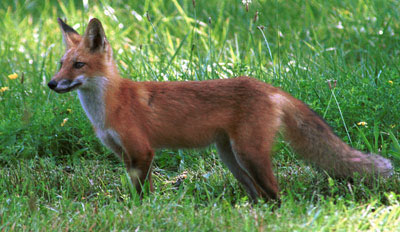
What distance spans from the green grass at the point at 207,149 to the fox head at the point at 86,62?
1.40ft

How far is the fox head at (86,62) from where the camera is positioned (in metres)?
4.16

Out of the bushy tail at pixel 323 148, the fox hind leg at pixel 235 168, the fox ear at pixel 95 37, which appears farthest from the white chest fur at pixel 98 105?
the bushy tail at pixel 323 148

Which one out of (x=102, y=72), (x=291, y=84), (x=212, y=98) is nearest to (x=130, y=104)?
(x=102, y=72)

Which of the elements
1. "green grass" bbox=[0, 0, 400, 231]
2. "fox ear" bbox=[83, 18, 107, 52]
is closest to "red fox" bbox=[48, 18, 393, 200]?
"fox ear" bbox=[83, 18, 107, 52]

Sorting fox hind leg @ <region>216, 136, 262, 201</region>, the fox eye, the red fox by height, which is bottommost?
fox hind leg @ <region>216, 136, 262, 201</region>

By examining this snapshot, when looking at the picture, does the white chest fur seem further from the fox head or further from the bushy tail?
the bushy tail

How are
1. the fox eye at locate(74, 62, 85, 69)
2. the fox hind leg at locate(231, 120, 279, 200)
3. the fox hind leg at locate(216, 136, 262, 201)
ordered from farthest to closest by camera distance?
1. the fox hind leg at locate(216, 136, 262, 201)
2. the fox eye at locate(74, 62, 85, 69)
3. the fox hind leg at locate(231, 120, 279, 200)

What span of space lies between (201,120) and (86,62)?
3.29 ft

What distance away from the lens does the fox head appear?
4.16m

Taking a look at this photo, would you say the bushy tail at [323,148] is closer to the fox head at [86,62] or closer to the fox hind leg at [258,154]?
the fox hind leg at [258,154]

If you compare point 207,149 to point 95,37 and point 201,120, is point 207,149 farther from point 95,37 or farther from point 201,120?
point 95,37

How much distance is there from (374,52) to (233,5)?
2803 mm

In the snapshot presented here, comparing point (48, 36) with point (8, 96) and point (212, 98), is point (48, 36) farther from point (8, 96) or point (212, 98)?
point (212, 98)

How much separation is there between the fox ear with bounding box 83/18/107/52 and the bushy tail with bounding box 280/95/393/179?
1.52 meters
